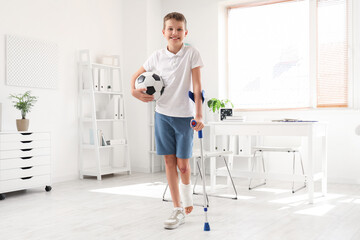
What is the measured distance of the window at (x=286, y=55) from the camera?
450 centimetres

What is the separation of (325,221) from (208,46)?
3096 millimetres

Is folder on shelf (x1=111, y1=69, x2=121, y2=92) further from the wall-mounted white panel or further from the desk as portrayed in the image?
the desk

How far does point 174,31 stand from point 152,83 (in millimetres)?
343

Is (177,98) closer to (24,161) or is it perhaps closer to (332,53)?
(24,161)

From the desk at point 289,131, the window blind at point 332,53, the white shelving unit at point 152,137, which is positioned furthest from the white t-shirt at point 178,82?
the white shelving unit at point 152,137

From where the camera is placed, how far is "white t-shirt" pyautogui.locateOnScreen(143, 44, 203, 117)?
2414mm

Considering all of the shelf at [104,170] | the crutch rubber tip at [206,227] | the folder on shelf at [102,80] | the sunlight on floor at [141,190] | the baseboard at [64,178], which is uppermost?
the folder on shelf at [102,80]

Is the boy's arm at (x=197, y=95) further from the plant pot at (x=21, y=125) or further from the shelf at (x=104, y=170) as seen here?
the shelf at (x=104, y=170)

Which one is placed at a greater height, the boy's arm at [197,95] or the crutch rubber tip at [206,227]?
the boy's arm at [197,95]

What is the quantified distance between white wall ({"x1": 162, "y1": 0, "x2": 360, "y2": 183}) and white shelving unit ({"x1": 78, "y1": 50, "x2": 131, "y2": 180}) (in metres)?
1.16

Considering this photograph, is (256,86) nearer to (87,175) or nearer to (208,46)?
(208,46)

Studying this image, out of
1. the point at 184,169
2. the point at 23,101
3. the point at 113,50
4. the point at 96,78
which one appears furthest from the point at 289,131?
the point at 113,50

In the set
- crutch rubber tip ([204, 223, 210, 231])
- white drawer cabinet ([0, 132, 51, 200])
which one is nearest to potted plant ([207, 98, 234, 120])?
white drawer cabinet ([0, 132, 51, 200])

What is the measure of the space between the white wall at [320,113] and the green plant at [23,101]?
2.23m
